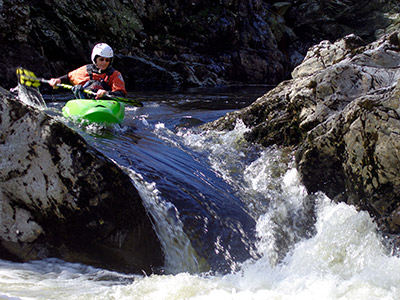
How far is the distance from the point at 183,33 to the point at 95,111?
56.3ft

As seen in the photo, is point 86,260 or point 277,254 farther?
point 277,254

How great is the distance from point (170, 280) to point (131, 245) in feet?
1.54

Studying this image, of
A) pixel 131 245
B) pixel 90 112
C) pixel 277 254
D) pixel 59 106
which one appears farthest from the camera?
pixel 59 106

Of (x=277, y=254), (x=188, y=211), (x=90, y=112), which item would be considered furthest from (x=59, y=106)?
(x=277, y=254)

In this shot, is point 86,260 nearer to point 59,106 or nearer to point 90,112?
point 90,112

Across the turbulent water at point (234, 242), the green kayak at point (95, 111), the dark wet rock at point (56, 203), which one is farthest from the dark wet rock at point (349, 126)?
the green kayak at point (95, 111)

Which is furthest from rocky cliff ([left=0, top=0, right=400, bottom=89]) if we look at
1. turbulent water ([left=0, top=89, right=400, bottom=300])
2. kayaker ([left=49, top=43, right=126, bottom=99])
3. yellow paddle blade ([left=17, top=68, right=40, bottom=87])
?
turbulent water ([left=0, top=89, right=400, bottom=300])

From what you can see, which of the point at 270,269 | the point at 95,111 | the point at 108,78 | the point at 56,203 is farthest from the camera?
the point at 108,78

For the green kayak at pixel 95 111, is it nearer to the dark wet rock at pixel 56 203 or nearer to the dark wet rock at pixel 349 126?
the dark wet rock at pixel 349 126

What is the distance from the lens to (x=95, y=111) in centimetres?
699

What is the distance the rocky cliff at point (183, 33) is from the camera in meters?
14.6

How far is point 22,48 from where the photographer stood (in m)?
13.5

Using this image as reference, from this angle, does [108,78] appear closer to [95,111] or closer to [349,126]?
[95,111]

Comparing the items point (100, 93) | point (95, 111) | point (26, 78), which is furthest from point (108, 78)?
point (26, 78)
